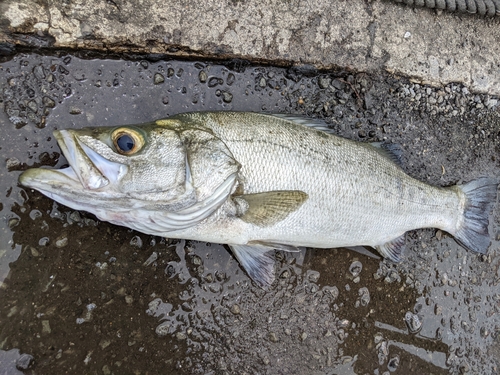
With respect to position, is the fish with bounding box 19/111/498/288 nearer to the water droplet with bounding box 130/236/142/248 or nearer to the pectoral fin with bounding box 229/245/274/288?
the pectoral fin with bounding box 229/245/274/288

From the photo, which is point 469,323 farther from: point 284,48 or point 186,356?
point 284,48

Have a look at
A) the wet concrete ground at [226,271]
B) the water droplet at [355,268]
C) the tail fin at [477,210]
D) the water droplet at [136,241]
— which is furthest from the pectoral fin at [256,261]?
the tail fin at [477,210]

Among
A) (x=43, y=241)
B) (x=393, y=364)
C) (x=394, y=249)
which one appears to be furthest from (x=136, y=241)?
(x=393, y=364)

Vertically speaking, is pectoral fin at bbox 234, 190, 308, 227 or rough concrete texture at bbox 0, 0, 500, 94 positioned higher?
rough concrete texture at bbox 0, 0, 500, 94

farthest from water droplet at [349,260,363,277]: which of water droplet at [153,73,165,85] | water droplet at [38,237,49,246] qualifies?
water droplet at [38,237,49,246]

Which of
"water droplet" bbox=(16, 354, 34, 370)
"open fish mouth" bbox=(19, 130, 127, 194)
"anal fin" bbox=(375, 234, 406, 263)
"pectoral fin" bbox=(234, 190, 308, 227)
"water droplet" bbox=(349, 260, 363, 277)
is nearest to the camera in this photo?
"open fish mouth" bbox=(19, 130, 127, 194)

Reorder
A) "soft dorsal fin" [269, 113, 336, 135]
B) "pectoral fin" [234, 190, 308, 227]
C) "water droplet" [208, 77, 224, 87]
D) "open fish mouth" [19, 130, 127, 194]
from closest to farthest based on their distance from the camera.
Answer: "open fish mouth" [19, 130, 127, 194] < "pectoral fin" [234, 190, 308, 227] < "soft dorsal fin" [269, 113, 336, 135] < "water droplet" [208, 77, 224, 87]
